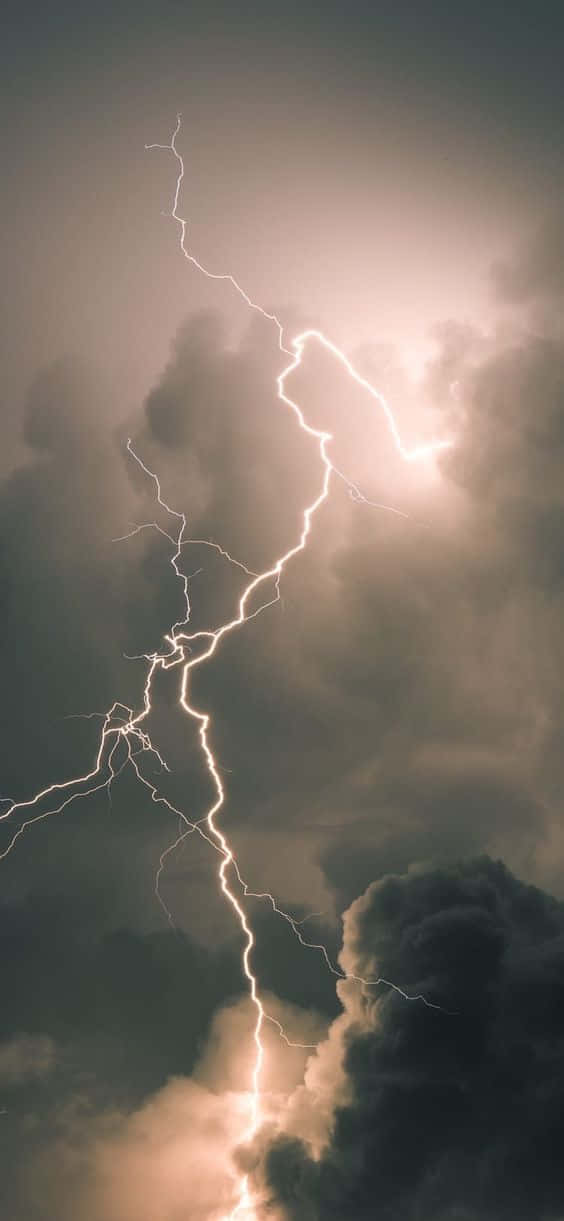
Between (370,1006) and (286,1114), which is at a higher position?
(370,1006)

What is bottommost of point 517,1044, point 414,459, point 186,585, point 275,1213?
point 275,1213

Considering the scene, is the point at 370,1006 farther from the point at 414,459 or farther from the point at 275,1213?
the point at 414,459

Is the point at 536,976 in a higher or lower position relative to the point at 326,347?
lower

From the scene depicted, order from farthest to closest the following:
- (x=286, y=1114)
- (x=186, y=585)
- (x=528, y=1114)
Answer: (x=528, y=1114)
(x=286, y=1114)
(x=186, y=585)

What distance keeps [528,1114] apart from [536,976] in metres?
5.94

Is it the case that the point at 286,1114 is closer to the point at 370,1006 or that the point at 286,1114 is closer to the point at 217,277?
the point at 370,1006

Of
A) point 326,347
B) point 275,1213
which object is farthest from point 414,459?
point 275,1213

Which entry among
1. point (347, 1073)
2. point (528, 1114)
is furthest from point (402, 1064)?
point (528, 1114)

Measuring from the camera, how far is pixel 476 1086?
33.1 m

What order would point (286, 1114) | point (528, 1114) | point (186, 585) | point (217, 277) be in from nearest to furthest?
point (217, 277) → point (186, 585) → point (286, 1114) → point (528, 1114)

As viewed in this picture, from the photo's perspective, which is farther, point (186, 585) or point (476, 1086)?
point (476, 1086)

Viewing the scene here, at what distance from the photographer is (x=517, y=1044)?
33.2 meters

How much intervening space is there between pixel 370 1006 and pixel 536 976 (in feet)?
26.2

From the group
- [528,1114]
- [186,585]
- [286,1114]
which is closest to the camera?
[186,585]
